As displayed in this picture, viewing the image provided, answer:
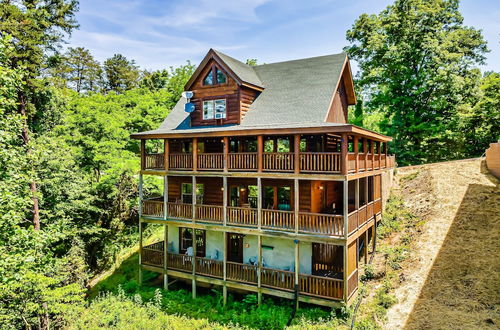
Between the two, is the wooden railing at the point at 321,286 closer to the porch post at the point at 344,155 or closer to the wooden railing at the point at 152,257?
the porch post at the point at 344,155

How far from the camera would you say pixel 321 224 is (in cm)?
1353

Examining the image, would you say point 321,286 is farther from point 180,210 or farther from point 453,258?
point 180,210

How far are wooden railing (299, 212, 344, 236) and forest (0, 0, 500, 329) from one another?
3.51 m

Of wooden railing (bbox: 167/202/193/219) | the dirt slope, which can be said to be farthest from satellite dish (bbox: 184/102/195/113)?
the dirt slope

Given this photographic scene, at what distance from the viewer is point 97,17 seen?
22453 millimetres

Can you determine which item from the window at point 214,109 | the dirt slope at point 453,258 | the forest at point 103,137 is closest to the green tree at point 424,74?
the forest at point 103,137

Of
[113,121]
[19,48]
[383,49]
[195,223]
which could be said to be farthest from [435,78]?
[19,48]

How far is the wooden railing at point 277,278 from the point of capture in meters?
14.2

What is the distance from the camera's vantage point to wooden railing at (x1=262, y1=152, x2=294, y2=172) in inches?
561

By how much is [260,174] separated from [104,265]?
17120 mm

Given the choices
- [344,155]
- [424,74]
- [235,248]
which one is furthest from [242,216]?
[424,74]

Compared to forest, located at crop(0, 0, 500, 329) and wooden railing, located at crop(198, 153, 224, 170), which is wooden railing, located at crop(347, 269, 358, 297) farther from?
wooden railing, located at crop(198, 153, 224, 170)

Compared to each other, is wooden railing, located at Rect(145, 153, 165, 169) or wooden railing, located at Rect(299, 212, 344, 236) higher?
wooden railing, located at Rect(145, 153, 165, 169)

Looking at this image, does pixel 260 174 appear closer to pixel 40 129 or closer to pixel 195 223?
pixel 195 223
